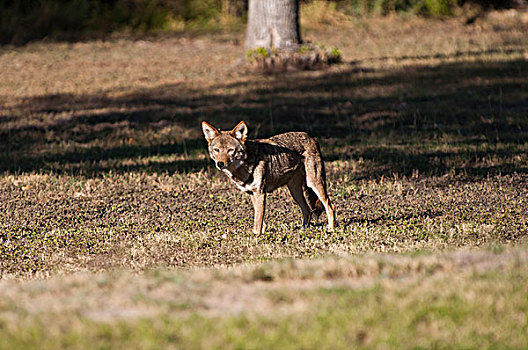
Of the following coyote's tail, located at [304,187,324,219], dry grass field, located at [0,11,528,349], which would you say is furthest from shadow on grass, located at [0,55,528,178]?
coyote's tail, located at [304,187,324,219]

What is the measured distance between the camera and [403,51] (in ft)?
77.4

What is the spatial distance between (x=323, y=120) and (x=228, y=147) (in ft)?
27.9

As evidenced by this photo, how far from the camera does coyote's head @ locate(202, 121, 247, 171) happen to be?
22.9ft

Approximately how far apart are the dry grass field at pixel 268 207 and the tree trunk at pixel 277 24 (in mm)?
1062

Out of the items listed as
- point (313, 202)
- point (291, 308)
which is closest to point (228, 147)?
point (313, 202)

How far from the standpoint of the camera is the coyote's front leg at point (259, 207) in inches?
288

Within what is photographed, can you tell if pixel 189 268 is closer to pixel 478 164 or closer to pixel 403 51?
pixel 478 164

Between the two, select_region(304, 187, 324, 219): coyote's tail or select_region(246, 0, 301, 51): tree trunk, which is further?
select_region(246, 0, 301, 51): tree trunk

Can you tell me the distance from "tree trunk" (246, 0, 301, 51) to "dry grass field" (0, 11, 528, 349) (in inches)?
41.8

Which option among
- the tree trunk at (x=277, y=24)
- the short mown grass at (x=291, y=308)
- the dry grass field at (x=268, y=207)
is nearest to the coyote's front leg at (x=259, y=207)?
the dry grass field at (x=268, y=207)

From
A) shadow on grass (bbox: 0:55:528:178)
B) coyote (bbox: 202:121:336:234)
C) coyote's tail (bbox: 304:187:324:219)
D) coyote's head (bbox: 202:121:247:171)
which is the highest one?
coyote's head (bbox: 202:121:247:171)

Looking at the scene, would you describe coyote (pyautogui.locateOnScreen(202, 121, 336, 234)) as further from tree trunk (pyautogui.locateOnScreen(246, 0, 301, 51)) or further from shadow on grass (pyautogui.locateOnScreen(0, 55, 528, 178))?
tree trunk (pyautogui.locateOnScreen(246, 0, 301, 51))

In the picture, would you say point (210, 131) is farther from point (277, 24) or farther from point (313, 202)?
point (277, 24)

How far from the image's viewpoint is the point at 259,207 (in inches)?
290
